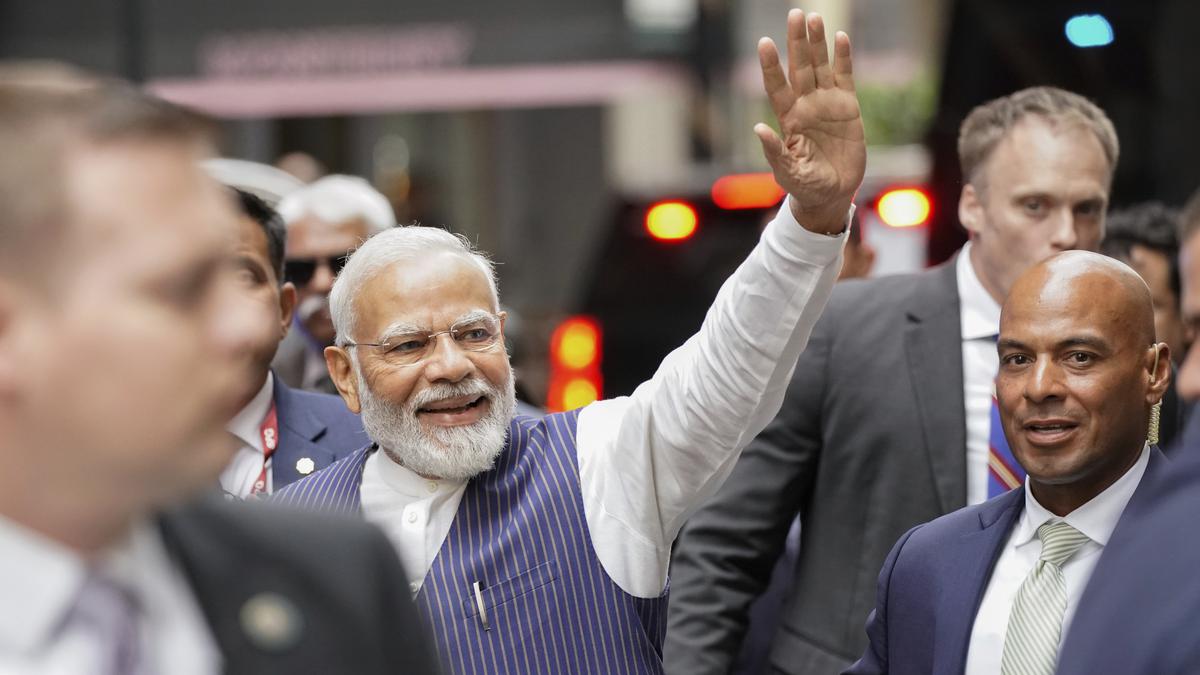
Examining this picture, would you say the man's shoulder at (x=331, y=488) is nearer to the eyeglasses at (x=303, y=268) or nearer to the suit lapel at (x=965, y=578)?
the suit lapel at (x=965, y=578)

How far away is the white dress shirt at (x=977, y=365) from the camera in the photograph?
4.31 metres

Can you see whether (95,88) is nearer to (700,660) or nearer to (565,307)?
(700,660)

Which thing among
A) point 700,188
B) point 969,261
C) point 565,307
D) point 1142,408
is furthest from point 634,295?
point 565,307

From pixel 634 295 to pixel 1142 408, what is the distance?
24.1ft

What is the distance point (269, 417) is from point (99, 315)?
278 centimetres

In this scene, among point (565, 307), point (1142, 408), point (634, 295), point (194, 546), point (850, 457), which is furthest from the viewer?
point (565, 307)

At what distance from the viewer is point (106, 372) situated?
5.78 feet

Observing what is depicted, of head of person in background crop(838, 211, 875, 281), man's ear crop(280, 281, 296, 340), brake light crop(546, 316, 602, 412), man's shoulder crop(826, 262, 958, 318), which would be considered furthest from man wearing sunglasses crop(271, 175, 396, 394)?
brake light crop(546, 316, 602, 412)

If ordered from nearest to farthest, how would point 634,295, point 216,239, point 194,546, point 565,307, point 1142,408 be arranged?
point 216,239, point 194,546, point 1142,408, point 634,295, point 565,307

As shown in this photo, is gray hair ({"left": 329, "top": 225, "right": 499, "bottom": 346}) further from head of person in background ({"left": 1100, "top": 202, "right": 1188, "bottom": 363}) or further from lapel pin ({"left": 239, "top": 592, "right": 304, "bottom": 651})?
head of person in background ({"left": 1100, "top": 202, "right": 1188, "bottom": 363})

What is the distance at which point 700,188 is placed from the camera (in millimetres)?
11117

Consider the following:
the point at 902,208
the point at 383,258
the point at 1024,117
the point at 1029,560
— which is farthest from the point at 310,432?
the point at 902,208

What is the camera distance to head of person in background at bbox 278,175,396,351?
599 centimetres

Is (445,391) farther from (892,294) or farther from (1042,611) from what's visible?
(892,294)
